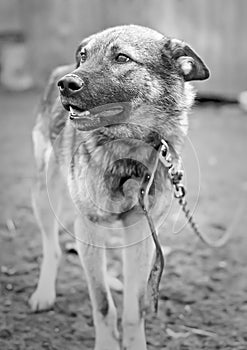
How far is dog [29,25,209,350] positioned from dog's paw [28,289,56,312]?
50 centimetres

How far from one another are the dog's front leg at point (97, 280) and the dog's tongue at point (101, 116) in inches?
19.2

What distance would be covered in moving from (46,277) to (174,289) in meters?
0.70

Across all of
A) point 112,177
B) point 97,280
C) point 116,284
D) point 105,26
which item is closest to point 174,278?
point 116,284

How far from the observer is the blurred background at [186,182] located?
3.03 meters

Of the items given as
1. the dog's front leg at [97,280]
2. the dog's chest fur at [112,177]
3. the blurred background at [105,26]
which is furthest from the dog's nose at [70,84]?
the blurred background at [105,26]

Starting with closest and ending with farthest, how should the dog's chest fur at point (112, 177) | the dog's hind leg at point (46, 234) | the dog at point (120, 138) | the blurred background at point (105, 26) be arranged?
the dog at point (120, 138) < the dog's chest fur at point (112, 177) < the dog's hind leg at point (46, 234) < the blurred background at point (105, 26)

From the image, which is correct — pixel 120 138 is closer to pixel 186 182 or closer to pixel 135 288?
pixel 135 288

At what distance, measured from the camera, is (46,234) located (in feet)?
10.5

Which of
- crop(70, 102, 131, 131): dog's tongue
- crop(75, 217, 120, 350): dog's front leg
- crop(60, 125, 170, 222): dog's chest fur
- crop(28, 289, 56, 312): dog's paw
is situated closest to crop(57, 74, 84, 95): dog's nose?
crop(70, 102, 131, 131): dog's tongue

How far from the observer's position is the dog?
2.21m

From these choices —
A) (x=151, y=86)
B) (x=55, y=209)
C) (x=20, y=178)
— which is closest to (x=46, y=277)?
(x=55, y=209)

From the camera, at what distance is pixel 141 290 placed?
2.70m

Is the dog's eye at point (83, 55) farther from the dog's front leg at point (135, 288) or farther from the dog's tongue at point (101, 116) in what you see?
the dog's front leg at point (135, 288)

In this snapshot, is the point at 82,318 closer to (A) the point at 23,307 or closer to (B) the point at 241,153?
(A) the point at 23,307
